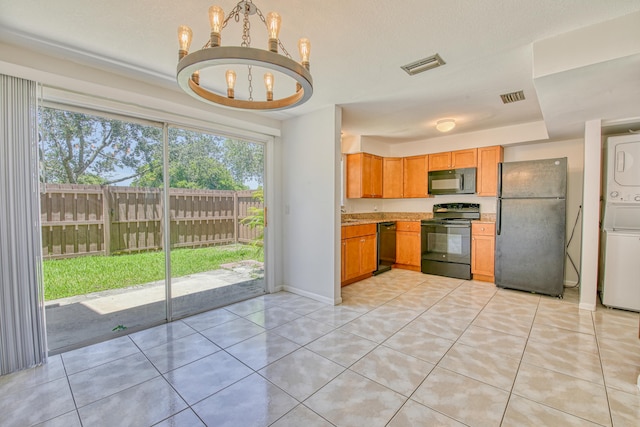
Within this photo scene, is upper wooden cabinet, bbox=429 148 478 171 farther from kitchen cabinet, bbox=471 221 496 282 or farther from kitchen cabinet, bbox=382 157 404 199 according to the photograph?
kitchen cabinet, bbox=471 221 496 282

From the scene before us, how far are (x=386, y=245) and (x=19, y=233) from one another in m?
4.56

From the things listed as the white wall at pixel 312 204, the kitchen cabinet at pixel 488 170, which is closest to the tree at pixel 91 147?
the white wall at pixel 312 204

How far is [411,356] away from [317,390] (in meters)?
0.87

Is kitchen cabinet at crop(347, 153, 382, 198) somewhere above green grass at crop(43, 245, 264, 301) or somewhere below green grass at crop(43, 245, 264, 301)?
above

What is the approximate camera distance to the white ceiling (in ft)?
5.70

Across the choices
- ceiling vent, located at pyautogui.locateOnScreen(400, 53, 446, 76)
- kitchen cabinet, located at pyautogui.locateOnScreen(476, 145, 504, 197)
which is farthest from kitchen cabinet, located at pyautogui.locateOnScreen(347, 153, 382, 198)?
ceiling vent, located at pyautogui.locateOnScreen(400, 53, 446, 76)

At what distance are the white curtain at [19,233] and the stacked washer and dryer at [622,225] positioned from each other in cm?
566

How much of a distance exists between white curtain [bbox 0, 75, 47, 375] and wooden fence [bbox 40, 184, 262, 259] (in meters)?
0.26

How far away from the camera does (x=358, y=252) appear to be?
14.6 ft

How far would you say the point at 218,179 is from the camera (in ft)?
11.5

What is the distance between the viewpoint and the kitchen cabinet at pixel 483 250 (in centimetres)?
437

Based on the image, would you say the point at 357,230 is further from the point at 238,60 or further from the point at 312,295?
the point at 238,60

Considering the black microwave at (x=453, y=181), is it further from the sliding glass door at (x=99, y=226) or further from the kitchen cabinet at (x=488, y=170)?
the sliding glass door at (x=99, y=226)

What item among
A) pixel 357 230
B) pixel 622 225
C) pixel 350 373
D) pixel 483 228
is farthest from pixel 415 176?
pixel 350 373
